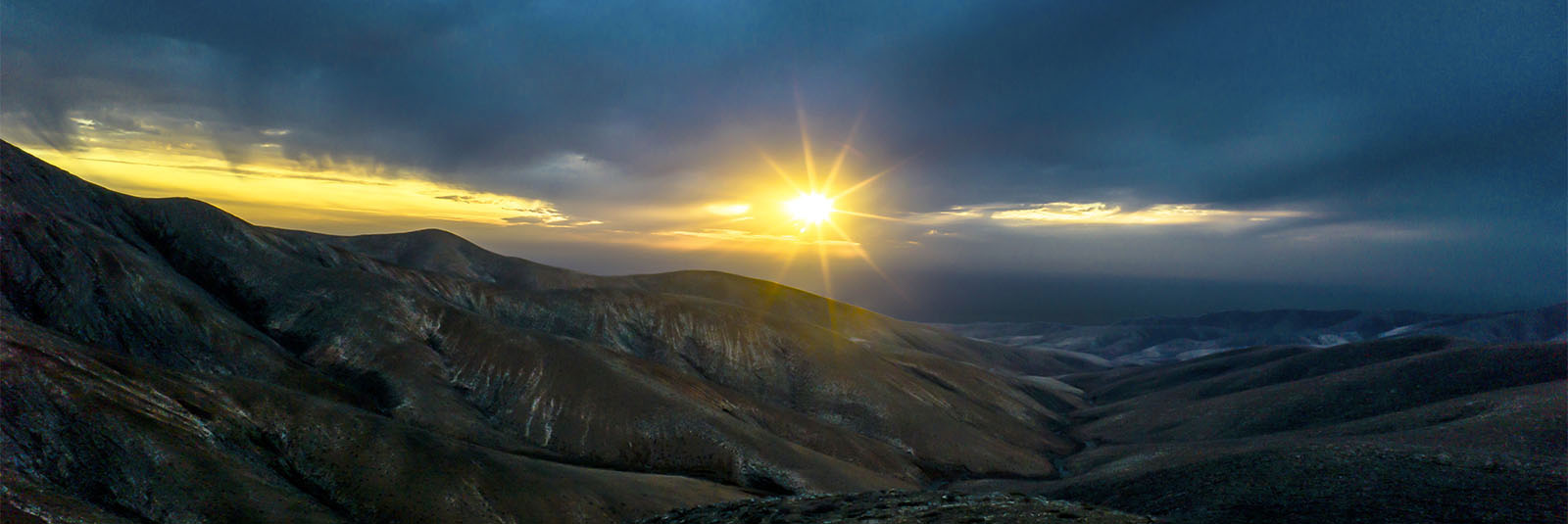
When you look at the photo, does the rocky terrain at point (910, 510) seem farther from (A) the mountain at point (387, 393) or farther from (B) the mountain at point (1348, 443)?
(A) the mountain at point (387, 393)

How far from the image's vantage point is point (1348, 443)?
49969mm

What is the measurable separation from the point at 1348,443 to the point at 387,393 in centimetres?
9917

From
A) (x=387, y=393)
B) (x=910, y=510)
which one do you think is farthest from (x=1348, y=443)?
(x=387, y=393)

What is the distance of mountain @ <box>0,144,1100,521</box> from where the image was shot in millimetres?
42250

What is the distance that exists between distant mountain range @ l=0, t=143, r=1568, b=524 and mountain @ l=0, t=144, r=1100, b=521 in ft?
1.06

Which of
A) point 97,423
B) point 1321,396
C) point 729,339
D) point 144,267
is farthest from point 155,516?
point 1321,396

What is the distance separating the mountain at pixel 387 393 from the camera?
42.2 metres

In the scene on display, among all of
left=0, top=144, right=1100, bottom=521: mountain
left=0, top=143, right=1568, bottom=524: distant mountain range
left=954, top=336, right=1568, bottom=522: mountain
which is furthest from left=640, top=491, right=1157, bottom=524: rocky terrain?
left=0, top=144, right=1100, bottom=521: mountain

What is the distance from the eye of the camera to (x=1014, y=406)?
13638 cm

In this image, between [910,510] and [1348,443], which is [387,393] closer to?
[910,510]

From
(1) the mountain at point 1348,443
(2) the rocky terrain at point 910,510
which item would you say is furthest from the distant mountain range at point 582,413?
(1) the mountain at point 1348,443

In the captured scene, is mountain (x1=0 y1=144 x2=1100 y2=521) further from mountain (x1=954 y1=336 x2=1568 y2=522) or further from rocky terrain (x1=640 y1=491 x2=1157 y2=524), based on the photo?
rocky terrain (x1=640 y1=491 x2=1157 y2=524)

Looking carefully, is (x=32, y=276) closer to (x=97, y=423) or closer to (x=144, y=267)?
(x=144, y=267)

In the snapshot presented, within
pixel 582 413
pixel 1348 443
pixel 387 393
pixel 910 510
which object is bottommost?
pixel 582 413
